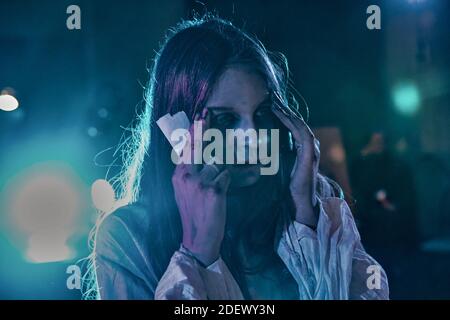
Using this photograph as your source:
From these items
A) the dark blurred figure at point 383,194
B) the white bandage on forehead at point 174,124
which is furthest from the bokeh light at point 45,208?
the dark blurred figure at point 383,194

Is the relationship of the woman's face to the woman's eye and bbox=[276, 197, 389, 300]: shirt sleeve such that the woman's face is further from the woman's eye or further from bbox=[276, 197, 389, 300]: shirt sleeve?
bbox=[276, 197, 389, 300]: shirt sleeve

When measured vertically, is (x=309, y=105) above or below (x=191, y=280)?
above

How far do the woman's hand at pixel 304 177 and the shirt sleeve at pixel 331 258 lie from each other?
3 cm

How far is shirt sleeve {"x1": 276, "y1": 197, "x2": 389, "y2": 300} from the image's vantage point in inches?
58.9

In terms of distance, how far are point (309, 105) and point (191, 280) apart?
0.63 metres

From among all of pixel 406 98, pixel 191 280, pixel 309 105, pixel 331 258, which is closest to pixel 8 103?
pixel 191 280

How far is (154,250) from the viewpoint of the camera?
58.2 inches

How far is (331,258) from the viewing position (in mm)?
1495

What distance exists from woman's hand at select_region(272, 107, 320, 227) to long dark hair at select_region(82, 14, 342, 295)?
0.11 ft

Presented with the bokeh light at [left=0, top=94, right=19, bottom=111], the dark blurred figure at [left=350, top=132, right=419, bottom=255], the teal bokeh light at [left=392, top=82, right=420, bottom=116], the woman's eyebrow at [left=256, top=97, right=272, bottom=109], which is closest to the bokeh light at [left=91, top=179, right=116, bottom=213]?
the bokeh light at [left=0, top=94, right=19, bottom=111]

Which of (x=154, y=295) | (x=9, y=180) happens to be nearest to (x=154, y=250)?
(x=154, y=295)

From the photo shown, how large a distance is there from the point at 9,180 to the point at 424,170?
1278mm

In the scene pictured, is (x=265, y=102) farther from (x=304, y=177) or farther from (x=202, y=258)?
(x=202, y=258)

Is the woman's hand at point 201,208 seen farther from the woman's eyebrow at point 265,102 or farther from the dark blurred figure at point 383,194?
the dark blurred figure at point 383,194
